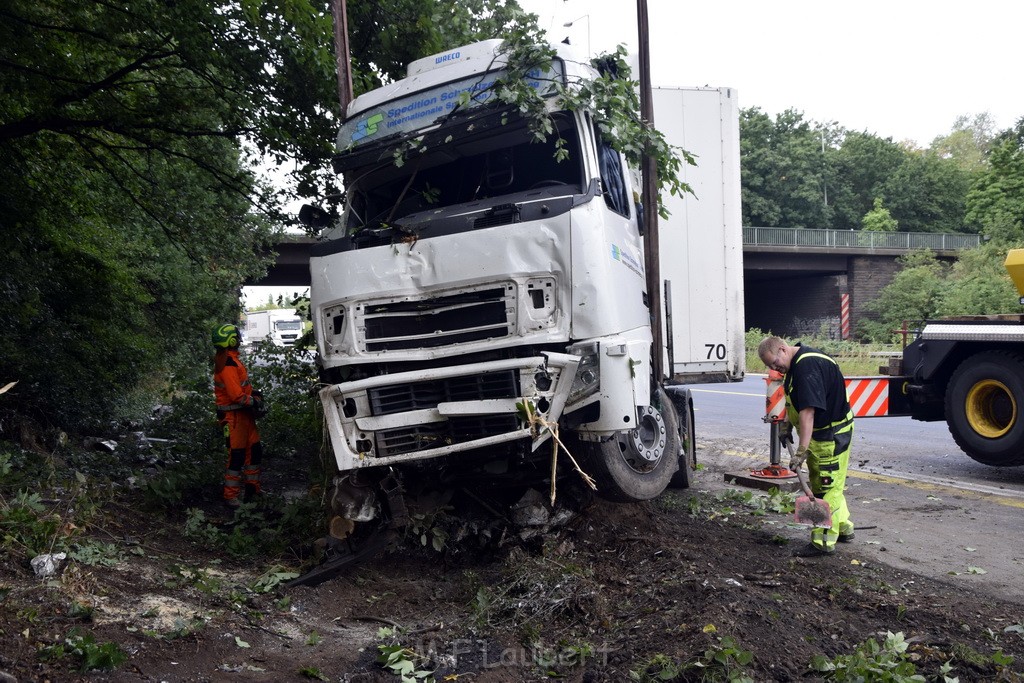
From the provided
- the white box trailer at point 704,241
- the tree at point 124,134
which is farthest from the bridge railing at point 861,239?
the white box trailer at point 704,241

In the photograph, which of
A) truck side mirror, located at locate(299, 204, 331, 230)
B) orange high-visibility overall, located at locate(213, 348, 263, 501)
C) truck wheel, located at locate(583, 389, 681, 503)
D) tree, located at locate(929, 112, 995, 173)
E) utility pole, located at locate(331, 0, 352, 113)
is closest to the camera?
truck wheel, located at locate(583, 389, 681, 503)

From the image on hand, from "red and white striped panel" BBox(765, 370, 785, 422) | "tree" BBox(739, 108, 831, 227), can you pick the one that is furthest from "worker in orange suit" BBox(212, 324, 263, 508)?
"tree" BBox(739, 108, 831, 227)

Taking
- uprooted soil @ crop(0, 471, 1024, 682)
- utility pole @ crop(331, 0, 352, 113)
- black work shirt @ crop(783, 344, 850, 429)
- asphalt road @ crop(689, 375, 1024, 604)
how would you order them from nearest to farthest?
uprooted soil @ crop(0, 471, 1024, 682)
asphalt road @ crop(689, 375, 1024, 604)
black work shirt @ crop(783, 344, 850, 429)
utility pole @ crop(331, 0, 352, 113)

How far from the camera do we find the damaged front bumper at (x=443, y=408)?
14.6ft

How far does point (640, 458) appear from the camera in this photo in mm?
5453

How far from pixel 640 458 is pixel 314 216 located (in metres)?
2.91

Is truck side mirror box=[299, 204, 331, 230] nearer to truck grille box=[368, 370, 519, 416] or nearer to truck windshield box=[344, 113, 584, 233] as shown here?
truck windshield box=[344, 113, 584, 233]

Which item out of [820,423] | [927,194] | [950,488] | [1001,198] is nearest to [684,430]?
[820,423]

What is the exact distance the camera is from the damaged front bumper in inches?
175

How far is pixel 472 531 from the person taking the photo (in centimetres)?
535

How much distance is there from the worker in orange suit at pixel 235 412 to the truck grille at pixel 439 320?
2350mm

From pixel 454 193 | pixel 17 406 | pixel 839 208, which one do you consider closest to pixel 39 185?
pixel 17 406

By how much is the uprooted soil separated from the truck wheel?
295 mm

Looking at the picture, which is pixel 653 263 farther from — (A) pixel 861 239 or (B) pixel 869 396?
(A) pixel 861 239
